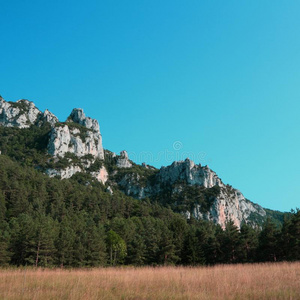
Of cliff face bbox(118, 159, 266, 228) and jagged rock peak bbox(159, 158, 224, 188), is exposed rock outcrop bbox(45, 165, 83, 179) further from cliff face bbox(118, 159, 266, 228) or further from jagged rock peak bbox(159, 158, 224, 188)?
jagged rock peak bbox(159, 158, 224, 188)

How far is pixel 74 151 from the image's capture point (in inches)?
7781

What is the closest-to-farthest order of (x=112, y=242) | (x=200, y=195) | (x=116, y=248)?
(x=116, y=248) → (x=112, y=242) → (x=200, y=195)

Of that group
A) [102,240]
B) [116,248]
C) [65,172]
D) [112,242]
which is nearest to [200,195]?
[65,172]

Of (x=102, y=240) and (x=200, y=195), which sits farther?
(x=200, y=195)

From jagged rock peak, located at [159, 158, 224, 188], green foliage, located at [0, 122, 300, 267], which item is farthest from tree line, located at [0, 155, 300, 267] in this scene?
jagged rock peak, located at [159, 158, 224, 188]

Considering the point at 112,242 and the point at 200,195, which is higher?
the point at 200,195

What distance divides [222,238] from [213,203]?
114 m

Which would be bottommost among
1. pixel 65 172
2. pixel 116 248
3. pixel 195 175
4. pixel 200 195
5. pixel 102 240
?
pixel 116 248

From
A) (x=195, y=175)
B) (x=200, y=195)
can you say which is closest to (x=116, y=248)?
(x=200, y=195)

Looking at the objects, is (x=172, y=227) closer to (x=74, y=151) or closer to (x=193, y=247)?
(x=193, y=247)

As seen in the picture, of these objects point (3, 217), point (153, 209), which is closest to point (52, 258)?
point (3, 217)

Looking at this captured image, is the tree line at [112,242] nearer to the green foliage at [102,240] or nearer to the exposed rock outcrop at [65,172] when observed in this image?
the green foliage at [102,240]

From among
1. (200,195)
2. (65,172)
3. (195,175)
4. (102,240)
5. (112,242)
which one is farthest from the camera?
(195,175)

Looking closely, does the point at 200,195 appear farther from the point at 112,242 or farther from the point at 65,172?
the point at 112,242
